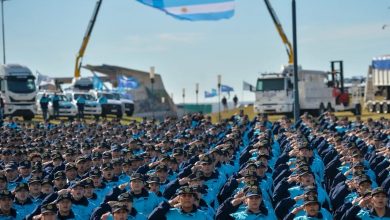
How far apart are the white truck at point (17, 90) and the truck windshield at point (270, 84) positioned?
1197 centimetres

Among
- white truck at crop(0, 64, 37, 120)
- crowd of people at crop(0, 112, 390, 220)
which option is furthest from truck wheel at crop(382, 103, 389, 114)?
crowd of people at crop(0, 112, 390, 220)

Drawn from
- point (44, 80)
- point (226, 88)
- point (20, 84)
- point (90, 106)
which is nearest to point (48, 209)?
point (20, 84)

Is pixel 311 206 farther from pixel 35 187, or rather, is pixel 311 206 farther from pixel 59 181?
pixel 59 181

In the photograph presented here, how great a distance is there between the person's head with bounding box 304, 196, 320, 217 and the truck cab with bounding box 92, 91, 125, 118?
40.4m

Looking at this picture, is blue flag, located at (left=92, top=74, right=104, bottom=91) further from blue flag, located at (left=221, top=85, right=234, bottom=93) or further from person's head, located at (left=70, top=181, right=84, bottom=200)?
person's head, located at (left=70, top=181, right=84, bottom=200)

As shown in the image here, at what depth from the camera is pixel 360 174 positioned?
14.1 meters

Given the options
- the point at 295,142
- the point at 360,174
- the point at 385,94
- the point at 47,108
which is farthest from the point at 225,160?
the point at 385,94

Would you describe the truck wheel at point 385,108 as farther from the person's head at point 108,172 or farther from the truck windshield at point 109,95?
the person's head at point 108,172

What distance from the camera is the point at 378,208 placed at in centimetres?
1199

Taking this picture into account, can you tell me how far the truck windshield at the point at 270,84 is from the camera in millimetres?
47644

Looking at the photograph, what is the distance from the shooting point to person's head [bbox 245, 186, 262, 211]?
12.0 meters

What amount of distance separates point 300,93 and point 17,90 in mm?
14914

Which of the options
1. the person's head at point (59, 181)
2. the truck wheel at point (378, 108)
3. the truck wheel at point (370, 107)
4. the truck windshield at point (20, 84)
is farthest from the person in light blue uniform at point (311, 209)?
the truck wheel at point (370, 107)

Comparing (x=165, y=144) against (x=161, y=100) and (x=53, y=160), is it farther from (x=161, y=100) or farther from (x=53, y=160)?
(x=161, y=100)
